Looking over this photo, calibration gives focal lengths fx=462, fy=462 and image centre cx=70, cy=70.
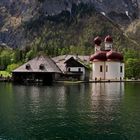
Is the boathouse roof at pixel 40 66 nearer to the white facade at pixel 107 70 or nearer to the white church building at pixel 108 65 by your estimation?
the white facade at pixel 107 70

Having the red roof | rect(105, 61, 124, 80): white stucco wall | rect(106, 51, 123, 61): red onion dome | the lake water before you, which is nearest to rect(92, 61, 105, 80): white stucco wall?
the red roof

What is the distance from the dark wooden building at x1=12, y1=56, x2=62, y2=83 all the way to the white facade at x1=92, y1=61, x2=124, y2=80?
83.7ft

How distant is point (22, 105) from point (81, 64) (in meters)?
99.7

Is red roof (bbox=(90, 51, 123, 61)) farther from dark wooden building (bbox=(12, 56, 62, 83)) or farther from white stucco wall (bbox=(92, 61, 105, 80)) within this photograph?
dark wooden building (bbox=(12, 56, 62, 83))

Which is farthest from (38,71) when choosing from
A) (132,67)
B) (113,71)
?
(132,67)

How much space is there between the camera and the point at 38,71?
14125 centimetres

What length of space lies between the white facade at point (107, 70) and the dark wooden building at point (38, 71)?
83.7 feet

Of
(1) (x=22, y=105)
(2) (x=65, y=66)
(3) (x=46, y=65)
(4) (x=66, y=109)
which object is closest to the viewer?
(4) (x=66, y=109)

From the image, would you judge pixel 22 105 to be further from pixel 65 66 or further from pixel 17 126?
pixel 65 66

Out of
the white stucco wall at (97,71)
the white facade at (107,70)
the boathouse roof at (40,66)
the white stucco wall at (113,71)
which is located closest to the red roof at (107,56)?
the white facade at (107,70)

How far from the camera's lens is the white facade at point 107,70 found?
168m

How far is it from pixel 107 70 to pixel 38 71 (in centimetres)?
3566

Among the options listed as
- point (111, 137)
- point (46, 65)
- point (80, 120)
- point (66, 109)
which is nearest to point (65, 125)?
point (80, 120)

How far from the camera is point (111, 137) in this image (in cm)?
4122
